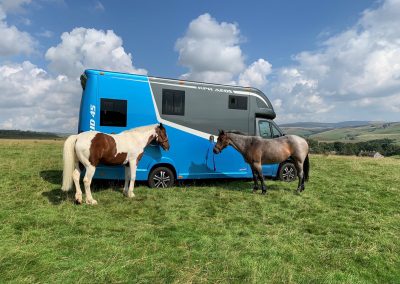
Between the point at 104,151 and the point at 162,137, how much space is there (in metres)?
2.11

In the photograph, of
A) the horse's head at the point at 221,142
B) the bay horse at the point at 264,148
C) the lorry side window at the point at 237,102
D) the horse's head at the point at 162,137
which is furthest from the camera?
the lorry side window at the point at 237,102

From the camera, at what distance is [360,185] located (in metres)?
12.8

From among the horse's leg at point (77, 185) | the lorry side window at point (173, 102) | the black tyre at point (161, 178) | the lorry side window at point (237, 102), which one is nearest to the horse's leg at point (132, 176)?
the black tyre at point (161, 178)

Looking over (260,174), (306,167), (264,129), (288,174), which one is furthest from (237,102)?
(288,174)

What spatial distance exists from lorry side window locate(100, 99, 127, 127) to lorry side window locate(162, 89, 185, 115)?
135cm

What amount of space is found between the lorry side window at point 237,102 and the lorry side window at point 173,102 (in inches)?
74.8

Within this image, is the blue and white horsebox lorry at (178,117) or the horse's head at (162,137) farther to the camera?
the horse's head at (162,137)

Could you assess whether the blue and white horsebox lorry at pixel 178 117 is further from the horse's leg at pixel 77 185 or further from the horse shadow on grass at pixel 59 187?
the horse's leg at pixel 77 185

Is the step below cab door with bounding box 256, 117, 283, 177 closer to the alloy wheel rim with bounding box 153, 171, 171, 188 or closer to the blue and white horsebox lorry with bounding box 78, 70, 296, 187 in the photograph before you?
the blue and white horsebox lorry with bounding box 78, 70, 296, 187

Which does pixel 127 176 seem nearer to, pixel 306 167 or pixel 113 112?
pixel 113 112

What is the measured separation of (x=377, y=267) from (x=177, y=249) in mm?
3367

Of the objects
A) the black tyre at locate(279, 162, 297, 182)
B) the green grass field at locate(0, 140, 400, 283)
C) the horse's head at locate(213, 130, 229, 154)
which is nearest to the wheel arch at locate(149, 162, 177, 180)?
the green grass field at locate(0, 140, 400, 283)

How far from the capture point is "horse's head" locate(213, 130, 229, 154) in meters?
11.2

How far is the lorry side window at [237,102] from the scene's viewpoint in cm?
1189
